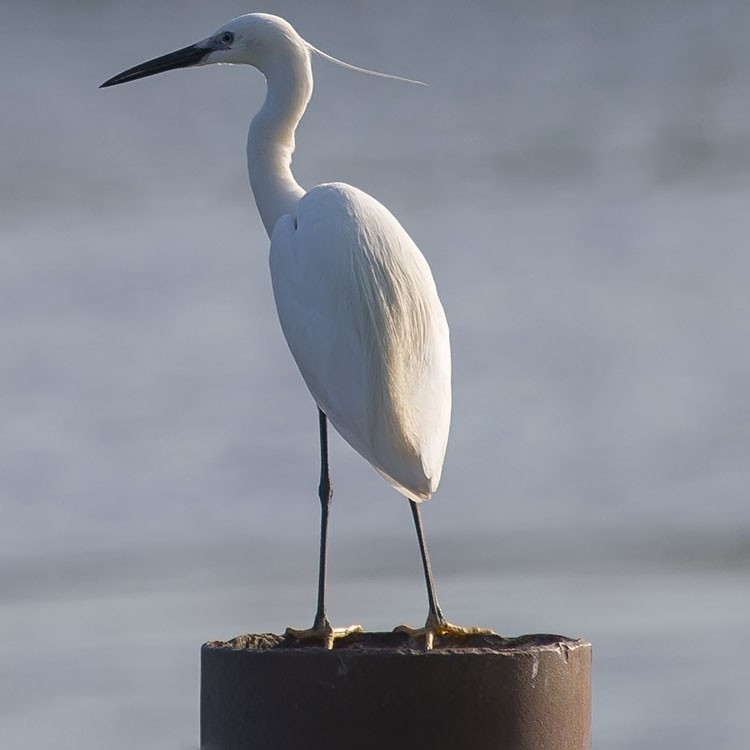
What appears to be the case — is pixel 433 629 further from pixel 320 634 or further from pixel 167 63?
pixel 167 63

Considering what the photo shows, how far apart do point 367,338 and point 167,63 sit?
55.5 inches

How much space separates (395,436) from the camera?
2926 millimetres

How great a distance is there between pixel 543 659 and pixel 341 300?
3.66 ft

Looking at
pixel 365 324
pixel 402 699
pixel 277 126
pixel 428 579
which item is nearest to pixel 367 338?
pixel 365 324

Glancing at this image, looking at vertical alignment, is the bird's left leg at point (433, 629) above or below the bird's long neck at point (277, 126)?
below

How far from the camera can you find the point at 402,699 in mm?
2209

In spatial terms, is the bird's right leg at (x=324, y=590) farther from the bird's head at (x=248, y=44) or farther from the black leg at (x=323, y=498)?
the bird's head at (x=248, y=44)

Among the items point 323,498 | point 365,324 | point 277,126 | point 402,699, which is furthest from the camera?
point 277,126

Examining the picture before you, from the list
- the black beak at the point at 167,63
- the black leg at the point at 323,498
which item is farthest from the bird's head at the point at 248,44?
the black leg at the point at 323,498

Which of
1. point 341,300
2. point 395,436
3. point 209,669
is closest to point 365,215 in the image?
point 341,300

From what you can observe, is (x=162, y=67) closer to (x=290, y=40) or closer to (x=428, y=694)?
(x=290, y=40)

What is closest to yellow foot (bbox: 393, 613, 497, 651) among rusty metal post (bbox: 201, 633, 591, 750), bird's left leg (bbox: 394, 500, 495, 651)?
bird's left leg (bbox: 394, 500, 495, 651)

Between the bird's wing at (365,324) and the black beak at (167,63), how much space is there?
83 centimetres

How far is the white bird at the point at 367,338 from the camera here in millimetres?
2953
